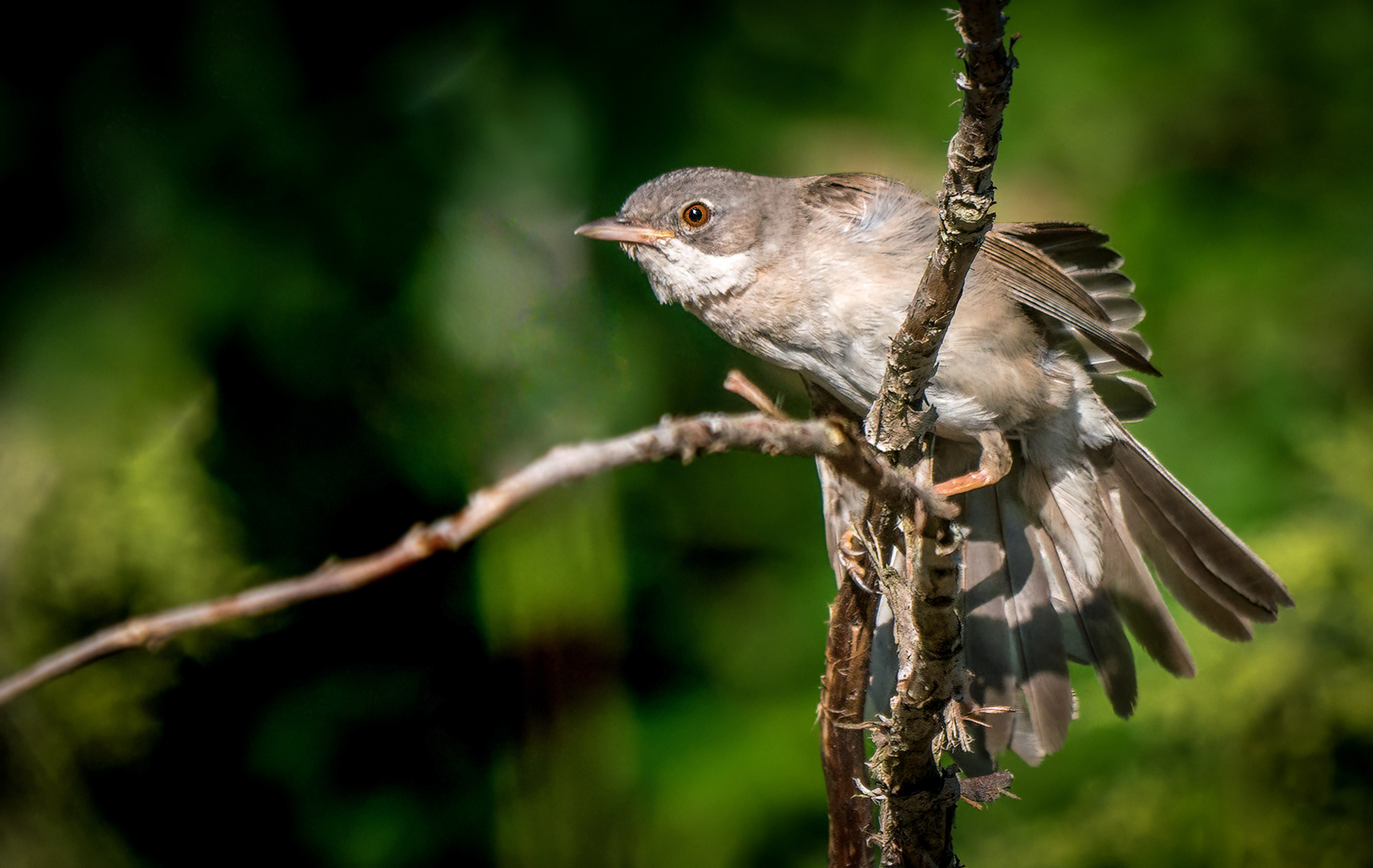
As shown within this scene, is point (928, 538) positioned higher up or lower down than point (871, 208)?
lower down

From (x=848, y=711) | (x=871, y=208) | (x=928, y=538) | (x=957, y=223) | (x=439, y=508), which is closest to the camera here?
(x=957, y=223)

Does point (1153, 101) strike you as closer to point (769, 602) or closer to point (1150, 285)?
point (1150, 285)

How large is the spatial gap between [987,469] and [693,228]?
1.01 m

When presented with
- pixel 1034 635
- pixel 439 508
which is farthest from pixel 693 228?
pixel 1034 635

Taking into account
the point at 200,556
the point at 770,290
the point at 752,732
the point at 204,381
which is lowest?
the point at 752,732

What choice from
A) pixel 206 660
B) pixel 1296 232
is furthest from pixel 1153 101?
pixel 206 660

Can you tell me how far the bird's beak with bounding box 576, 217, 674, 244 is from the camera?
2.72 meters

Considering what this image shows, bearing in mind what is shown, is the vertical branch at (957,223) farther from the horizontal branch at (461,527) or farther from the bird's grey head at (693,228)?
the bird's grey head at (693,228)

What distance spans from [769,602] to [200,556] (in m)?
1.85

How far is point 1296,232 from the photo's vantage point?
150 inches

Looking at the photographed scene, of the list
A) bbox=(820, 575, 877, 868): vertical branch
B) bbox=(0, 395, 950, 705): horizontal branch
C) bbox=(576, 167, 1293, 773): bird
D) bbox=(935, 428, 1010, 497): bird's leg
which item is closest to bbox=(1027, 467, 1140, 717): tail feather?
bbox=(576, 167, 1293, 773): bird

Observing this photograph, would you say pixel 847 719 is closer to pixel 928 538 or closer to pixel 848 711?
pixel 848 711

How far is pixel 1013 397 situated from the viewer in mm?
2490

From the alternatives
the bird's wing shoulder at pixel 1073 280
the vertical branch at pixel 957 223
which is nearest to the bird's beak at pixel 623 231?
the bird's wing shoulder at pixel 1073 280
